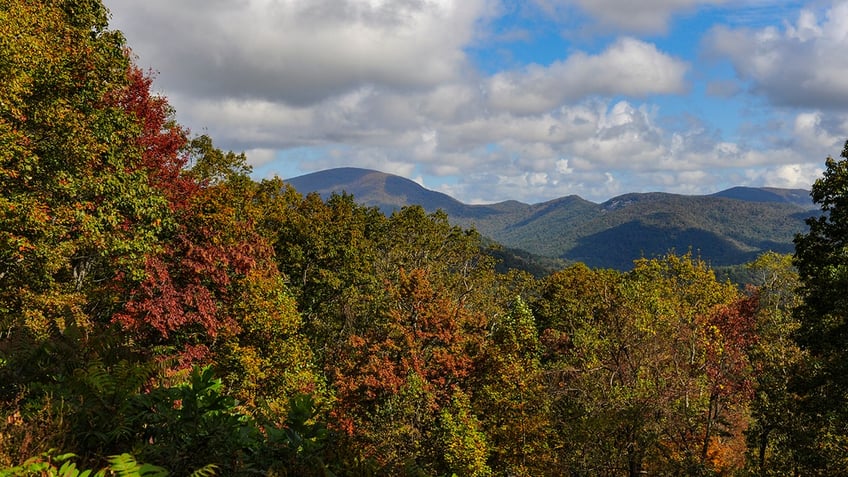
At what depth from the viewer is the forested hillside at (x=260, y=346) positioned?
5.81 metres

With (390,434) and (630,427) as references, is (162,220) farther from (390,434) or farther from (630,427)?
(630,427)

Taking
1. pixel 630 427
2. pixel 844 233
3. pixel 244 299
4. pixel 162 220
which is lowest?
pixel 630 427

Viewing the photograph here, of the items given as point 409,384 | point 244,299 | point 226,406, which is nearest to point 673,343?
point 409,384

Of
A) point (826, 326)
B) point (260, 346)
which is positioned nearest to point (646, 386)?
point (826, 326)

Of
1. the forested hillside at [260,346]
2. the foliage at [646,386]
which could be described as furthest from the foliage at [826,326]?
the foliage at [646,386]

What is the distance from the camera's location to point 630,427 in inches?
936

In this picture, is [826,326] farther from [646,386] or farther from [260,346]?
[260,346]

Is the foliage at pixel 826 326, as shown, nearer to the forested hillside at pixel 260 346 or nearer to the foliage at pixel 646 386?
the forested hillside at pixel 260 346

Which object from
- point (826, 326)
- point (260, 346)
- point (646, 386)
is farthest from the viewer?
point (646, 386)

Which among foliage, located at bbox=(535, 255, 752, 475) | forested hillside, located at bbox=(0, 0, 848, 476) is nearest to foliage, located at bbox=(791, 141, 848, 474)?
forested hillside, located at bbox=(0, 0, 848, 476)

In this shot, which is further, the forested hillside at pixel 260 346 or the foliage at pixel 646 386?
the foliage at pixel 646 386

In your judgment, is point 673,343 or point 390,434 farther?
point 673,343

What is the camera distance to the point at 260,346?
22406 millimetres

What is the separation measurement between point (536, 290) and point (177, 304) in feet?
148
